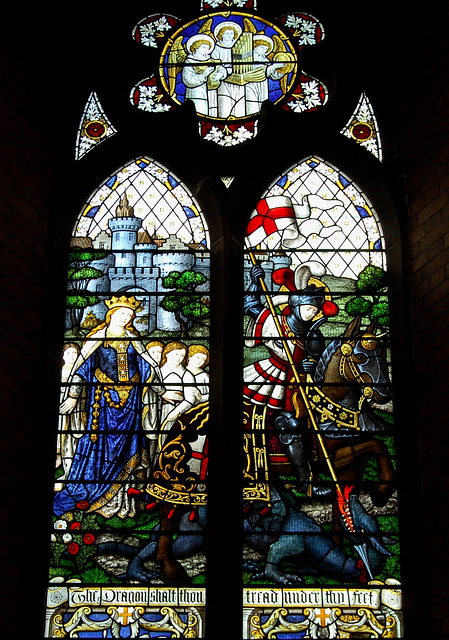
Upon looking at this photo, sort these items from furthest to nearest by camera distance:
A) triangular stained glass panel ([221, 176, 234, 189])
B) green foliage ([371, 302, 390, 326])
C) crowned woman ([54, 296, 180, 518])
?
triangular stained glass panel ([221, 176, 234, 189]) < green foliage ([371, 302, 390, 326]) < crowned woman ([54, 296, 180, 518])

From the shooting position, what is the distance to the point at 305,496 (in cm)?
747

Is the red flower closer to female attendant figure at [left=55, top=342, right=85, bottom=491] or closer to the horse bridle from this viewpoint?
female attendant figure at [left=55, top=342, right=85, bottom=491]

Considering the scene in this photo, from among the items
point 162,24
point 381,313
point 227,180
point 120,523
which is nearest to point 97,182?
point 227,180

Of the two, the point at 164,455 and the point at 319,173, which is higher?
the point at 319,173

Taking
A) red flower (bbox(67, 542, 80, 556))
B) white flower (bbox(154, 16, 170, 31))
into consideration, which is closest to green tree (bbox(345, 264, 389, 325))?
red flower (bbox(67, 542, 80, 556))

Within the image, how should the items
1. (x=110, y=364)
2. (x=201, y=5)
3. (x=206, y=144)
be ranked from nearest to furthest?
(x=110, y=364) → (x=206, y=144) → (x=201, y=5)

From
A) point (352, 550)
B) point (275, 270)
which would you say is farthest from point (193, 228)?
point (352, 550)

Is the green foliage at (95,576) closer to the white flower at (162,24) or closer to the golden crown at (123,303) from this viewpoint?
the golden crown at (123,303)

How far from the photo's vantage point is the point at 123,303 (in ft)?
26.4

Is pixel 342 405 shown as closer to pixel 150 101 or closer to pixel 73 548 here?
pixel 73 548

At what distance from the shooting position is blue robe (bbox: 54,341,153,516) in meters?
7.50

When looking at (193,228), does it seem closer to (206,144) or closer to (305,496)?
(206,144)
